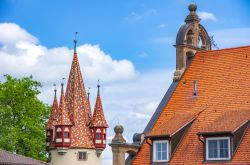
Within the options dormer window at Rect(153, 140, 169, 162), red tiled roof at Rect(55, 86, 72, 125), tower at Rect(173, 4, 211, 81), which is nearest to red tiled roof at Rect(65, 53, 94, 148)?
red tiled roof at Rect(55, 86, 72, 125)

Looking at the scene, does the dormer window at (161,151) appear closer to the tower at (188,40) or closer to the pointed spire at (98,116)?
the tower at (188,40)

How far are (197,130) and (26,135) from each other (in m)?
28.5

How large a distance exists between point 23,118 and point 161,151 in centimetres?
2809

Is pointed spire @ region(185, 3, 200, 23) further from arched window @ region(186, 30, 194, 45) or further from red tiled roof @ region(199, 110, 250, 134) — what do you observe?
red tiled roof @ region(199, 110, 250, 134)

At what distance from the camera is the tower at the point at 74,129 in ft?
158

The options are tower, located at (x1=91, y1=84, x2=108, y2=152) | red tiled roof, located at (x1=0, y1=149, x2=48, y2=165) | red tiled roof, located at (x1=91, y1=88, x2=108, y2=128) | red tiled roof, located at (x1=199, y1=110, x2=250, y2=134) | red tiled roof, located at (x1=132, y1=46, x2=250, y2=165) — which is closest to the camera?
red tiled roof, located at (x1=199, y1=110, x2=250, y2=134)

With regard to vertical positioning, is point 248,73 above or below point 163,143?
above

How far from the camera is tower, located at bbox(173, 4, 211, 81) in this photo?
35875 mm

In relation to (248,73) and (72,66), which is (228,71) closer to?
(248,73)

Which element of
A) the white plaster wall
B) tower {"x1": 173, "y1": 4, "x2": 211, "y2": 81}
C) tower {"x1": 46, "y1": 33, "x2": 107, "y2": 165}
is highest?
tower {"x1": 173, "y1": 4, "x2": 211, "y2": 81}

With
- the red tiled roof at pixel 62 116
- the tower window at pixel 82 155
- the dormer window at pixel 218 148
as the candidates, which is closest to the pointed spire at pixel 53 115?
the red tiled roof at pixel 62 116

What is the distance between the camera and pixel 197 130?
31031mm

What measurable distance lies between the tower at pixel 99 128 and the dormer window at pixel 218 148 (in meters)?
21.3

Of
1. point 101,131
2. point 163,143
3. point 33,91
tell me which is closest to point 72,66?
point 101,131
